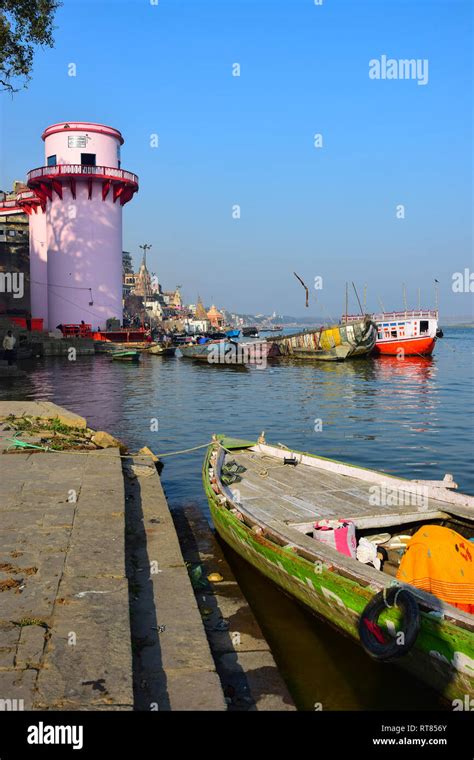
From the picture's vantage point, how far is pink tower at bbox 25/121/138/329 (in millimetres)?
56250

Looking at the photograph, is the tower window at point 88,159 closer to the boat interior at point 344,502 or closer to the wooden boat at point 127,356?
the wooden boat at point 127,356

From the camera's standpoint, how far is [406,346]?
56938 mm

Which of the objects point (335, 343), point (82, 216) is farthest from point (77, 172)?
point (335, 343)

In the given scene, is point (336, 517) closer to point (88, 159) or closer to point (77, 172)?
point (77, 172)

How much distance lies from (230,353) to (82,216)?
65.6ft

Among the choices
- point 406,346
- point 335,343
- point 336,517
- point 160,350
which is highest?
point 335,343

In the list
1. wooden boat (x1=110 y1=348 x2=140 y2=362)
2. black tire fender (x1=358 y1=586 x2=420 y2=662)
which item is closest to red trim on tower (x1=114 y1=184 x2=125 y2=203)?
wooden boat (x1=110 y1=348 x2=140 y2=362)

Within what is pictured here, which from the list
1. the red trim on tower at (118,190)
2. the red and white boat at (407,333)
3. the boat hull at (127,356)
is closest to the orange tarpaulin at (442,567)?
the boat hull at (127,356)

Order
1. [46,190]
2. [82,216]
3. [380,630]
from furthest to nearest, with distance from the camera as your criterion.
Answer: [46,190] < [82,216] < [380,630]

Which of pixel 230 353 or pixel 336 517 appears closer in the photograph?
pixel 336 517

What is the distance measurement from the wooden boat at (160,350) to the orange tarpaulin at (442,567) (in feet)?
174

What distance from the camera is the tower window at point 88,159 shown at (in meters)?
A: 56.8

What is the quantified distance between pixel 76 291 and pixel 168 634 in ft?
180

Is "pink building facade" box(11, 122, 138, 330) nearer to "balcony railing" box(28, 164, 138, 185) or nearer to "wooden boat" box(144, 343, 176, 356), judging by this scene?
"balcony railing" box(28, 164, 138, 185)
